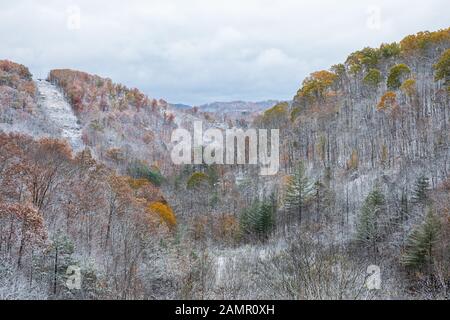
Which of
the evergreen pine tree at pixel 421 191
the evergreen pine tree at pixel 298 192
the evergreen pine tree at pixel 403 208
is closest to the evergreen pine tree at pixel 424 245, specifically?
the evergreen pine tree at pixel 403 208

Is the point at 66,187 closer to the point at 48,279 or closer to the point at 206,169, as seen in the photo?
the point at 48,279

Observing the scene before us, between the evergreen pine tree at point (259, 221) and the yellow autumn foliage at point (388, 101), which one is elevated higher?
the yellow autumn foliage at point (388, 101)

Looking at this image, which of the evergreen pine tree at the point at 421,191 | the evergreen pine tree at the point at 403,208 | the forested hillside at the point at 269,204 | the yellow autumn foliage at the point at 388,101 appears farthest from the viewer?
the yellow autumn foliage at the point at 388,101

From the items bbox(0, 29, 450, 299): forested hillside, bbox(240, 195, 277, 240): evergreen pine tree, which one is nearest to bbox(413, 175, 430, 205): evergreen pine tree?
bbox(0, 29, 450, 299): forested hillside

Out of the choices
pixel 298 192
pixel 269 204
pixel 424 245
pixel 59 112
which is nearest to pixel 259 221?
pixel 269 204

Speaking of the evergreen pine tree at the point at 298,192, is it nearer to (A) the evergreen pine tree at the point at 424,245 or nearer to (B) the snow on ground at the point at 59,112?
A: (A) the evergreen pine tree at the point at 424,245

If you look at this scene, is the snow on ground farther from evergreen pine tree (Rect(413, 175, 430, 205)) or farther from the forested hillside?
evergreen pine tree (Rect(413, 175, 430, 205))
